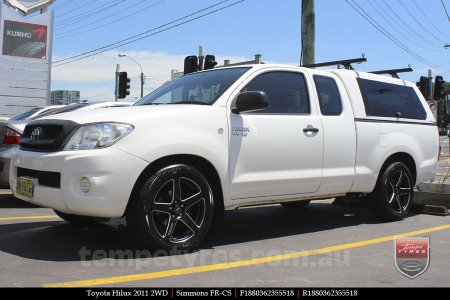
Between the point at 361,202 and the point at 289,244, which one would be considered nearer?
the point at 289,244

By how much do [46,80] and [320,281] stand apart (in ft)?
68.4

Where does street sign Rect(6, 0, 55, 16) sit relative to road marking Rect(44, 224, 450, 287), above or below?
above

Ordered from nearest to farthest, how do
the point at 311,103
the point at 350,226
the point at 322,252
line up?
the point at 322,252, the point at 311,103, the point at 350,226

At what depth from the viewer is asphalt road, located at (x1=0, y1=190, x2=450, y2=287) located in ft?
12.4

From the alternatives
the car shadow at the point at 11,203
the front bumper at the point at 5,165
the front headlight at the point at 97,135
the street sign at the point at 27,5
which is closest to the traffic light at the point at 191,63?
the car shadow at the point at 11,203

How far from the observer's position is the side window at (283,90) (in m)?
5.29

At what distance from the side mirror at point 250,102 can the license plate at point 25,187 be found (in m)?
1.98

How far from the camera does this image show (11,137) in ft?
23.1

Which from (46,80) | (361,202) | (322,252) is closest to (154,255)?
(322,252)

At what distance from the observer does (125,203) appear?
13.8 ft

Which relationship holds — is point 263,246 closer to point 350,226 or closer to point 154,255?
point 154,255

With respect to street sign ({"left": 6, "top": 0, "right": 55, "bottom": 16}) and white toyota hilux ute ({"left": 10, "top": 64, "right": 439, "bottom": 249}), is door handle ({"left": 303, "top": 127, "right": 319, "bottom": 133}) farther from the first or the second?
street sign ({"left": 6, "top": 0, "right": 55, "bottom": 16})

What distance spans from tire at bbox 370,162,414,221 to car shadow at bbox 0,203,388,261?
277 mm

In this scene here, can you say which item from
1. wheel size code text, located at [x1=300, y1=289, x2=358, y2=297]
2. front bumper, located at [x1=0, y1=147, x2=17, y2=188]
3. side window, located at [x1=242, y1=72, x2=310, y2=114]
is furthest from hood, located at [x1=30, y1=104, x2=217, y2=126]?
front bumper, located at [x1=0, y1=147, x2=17, y2=188]
